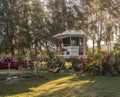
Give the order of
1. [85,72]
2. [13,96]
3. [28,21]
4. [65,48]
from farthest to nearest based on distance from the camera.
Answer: [28,21] → [65,48] → [85,72] → [13,96]

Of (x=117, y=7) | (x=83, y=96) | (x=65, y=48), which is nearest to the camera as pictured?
(x=83, y=96)

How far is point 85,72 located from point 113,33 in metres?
23.7

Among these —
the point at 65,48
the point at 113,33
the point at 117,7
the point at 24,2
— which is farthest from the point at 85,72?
the point at 113,33

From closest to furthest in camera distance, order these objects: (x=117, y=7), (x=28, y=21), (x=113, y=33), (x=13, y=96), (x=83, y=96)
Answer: (x=83, y=96), (x=13, y=96), (x=117, y=7), (x=28, y=21), (x=113, y=33)

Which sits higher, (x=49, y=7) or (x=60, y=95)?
(x=49, y=7)

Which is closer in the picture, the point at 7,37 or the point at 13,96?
the point at 13,96

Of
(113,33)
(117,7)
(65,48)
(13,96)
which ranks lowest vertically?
(13,96)

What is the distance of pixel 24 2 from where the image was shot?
3541 cm

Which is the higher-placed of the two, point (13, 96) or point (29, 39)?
point (29, 39)

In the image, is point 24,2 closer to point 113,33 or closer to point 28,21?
point 28,21

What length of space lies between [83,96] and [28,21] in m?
27.6

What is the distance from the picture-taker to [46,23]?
35.6 m

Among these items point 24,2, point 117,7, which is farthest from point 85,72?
point 24,2

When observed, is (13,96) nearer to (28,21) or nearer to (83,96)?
(83,96)
